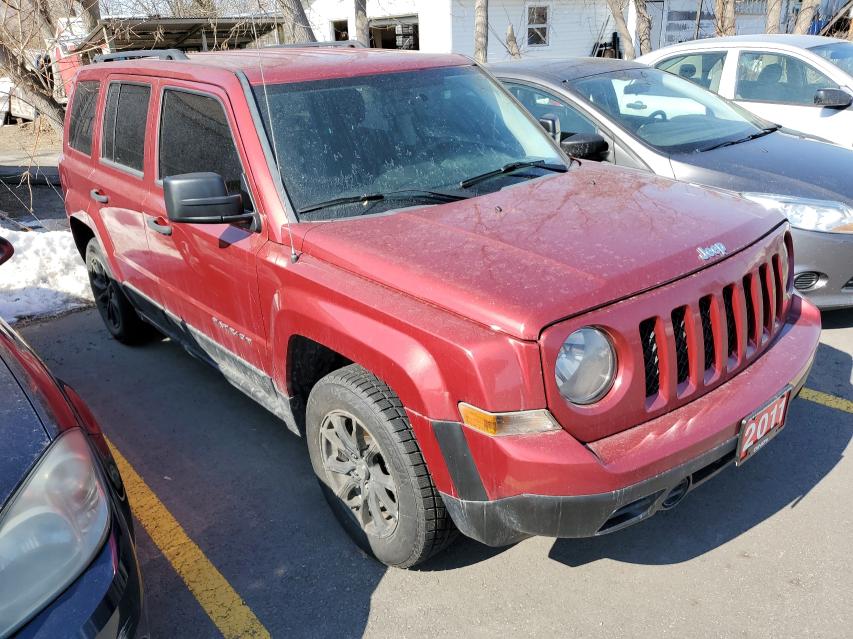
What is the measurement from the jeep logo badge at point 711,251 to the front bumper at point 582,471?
0.50m

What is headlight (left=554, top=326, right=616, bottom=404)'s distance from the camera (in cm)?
234

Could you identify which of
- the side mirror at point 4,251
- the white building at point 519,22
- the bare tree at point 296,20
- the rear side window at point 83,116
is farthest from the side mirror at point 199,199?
the white building at point 519,22

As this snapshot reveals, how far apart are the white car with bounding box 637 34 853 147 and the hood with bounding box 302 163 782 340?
14.2 feet

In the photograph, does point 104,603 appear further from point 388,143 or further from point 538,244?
point 388,143

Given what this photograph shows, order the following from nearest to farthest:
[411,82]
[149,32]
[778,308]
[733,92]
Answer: [778,308]
[411,82]
[733,92]
[149,32]

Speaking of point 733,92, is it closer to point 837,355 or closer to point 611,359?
point 837,355

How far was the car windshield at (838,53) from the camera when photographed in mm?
7148

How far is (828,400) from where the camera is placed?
403cm

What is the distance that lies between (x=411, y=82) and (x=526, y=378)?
2014 mm

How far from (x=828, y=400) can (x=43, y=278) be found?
637 cm

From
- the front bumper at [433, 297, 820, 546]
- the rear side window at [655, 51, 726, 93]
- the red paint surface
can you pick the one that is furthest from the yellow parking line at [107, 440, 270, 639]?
the rear side window at [655, 51, 726, 93]

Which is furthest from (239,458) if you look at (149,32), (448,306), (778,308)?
(149,32)

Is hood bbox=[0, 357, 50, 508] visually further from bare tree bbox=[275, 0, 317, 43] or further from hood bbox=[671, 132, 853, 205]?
bare tree bbox=[275, 0, 317, 43]

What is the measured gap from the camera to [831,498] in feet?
10.7
